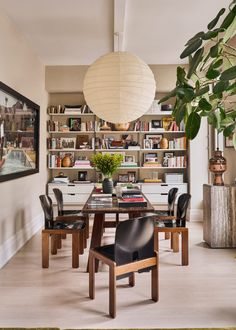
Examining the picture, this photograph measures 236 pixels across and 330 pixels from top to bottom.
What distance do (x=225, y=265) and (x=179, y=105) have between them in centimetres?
272

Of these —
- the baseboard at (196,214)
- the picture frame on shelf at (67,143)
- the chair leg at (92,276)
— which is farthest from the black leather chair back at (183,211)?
the picture frame on shelf at (67,143)

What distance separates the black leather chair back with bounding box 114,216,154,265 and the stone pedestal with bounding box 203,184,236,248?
179 cm

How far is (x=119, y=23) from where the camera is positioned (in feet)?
12.7

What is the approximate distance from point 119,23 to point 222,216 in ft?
8.81

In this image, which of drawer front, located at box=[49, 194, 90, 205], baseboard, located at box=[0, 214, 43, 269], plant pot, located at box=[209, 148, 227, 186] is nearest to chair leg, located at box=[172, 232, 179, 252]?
plant pot, located at box=[209, 148, 227, 186]

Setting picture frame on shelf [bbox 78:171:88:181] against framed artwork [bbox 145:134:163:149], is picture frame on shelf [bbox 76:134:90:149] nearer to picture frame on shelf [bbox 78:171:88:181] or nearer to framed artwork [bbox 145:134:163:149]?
picture frame on shelf [bbox 78:171:88:181]

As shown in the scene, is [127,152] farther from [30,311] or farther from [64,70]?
[30,311]

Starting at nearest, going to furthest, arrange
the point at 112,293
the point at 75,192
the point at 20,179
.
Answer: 1. the point at 112,293
2. the point at 20,179
3. the point at 75,192

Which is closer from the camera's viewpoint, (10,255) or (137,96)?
(137,96)

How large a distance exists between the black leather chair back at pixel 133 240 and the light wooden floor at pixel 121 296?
0.41m

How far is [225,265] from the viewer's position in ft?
11.9

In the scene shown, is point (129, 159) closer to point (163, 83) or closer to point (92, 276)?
point (163, 83)

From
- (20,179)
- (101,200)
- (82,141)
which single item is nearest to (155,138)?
(82,141)

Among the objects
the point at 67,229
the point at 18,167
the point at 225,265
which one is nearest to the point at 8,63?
the point at 18,167
